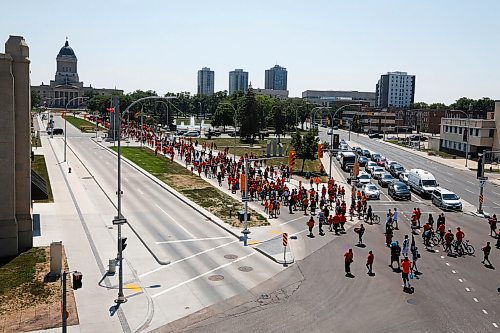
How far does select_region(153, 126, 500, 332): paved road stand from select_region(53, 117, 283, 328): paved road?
920 millimetres

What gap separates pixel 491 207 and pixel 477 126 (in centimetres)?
3775

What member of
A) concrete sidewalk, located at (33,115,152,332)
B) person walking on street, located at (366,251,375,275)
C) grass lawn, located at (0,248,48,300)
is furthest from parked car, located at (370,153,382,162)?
grass lawn, located at (0,248,48,300)

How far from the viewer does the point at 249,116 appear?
95.1 meters

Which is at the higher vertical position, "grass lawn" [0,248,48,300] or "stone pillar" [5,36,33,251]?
"stone pillar" [5,36,33,251]

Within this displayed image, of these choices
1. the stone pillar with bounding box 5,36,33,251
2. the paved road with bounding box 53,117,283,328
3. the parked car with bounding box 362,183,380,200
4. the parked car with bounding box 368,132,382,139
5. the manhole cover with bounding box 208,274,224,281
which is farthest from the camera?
the parked car with bounding box 368,132,382,139

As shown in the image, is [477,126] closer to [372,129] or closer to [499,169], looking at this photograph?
[499,169]

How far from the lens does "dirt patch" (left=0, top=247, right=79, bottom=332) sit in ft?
58.1

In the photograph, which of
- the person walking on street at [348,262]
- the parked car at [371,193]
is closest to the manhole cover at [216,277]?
the person walking on street at [348,262]

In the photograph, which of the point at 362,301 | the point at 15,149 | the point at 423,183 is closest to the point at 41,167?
the point at 15,149

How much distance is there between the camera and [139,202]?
39406mm

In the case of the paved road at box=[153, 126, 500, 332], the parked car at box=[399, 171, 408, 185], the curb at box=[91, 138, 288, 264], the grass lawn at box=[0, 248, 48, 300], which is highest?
the parked car at box=[399, 171, 408, 185]

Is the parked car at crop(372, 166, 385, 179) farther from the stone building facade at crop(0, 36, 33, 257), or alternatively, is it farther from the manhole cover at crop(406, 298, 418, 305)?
the stone building facade at crop(0, 36, 33, 257)

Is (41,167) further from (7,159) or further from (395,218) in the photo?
(395,218)

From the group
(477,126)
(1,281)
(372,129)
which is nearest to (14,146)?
(1,281)
